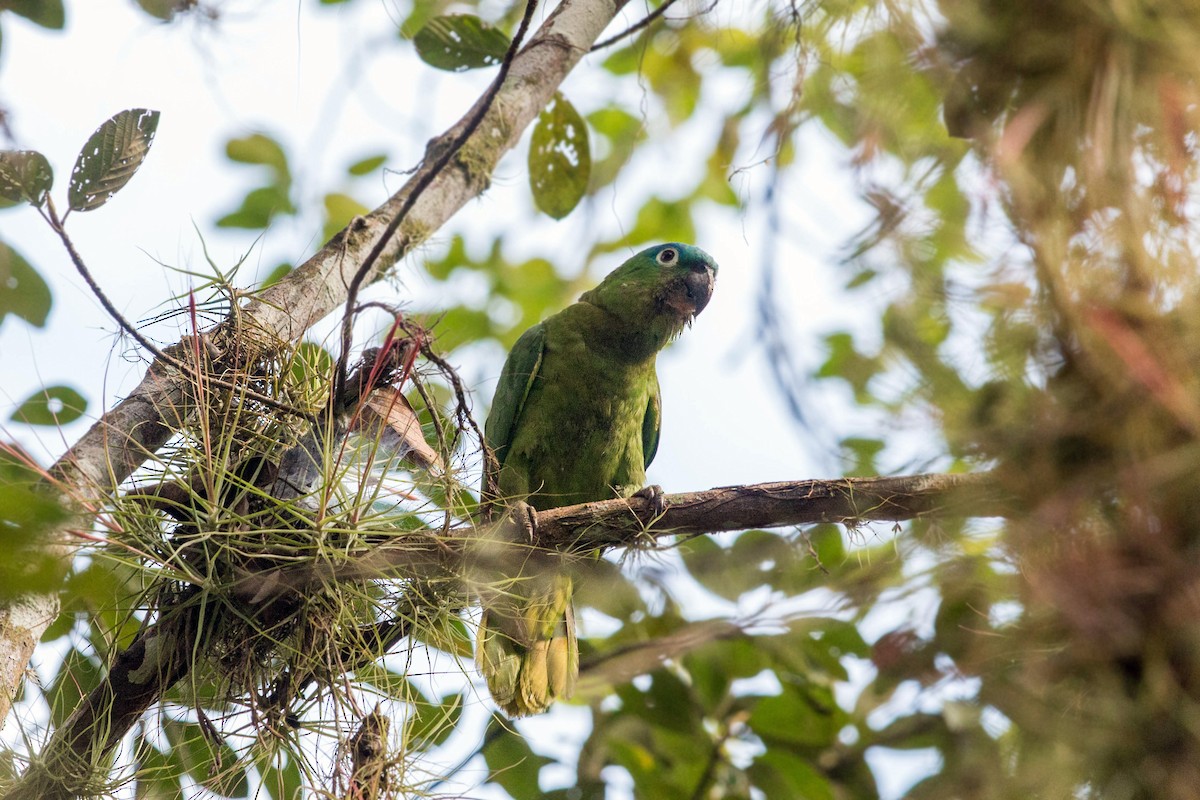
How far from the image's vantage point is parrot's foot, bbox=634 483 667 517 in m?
2.88

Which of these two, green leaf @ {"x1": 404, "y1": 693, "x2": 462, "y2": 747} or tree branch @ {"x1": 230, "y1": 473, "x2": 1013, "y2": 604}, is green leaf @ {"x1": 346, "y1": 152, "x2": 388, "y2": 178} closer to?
green leaf @ {"x1": 404, "y1": 693, "x2": 462, "y2": 747}

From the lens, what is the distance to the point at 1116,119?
49.5 inches

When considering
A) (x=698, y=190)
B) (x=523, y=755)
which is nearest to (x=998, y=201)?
(x=523, y=755)

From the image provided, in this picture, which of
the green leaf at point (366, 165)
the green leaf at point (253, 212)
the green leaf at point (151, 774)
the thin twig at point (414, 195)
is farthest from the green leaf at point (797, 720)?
the green leaf at point (366, 165)

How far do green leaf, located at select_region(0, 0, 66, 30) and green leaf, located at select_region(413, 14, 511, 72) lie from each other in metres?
1.33

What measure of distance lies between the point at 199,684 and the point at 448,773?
0.78m

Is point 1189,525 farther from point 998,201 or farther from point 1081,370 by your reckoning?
point 998,201

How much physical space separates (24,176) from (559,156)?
7.59 ft

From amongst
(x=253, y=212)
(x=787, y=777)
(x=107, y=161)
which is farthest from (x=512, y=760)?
(x=253, y=212)

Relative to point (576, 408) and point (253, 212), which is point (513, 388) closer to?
point (576, 408)

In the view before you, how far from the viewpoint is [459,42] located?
3.63m

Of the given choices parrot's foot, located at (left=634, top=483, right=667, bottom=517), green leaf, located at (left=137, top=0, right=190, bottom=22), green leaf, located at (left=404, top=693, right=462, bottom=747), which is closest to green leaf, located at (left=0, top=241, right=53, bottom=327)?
green leaf, located at (left=137, top=0, right=190, bottom=22)

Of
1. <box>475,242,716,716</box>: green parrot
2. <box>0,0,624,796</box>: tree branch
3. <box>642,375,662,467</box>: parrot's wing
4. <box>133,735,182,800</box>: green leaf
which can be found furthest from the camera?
<box>642,375,662,467</box>: parrot's wing

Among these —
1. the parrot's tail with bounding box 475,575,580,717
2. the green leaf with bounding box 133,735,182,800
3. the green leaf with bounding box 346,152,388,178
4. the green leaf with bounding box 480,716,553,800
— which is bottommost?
the green leaf with bounding box 480,716,553,800
